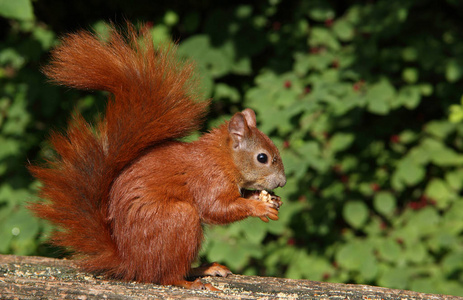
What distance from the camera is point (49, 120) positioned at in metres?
2.96

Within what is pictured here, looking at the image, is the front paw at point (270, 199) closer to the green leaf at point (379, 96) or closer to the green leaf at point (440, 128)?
the green leaf at point (379, 96)

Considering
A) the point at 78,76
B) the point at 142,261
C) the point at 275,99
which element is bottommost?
the point at 142,261

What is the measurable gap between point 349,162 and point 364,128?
0.26 meters

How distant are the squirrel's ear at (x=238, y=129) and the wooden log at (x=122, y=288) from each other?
502 millimetres

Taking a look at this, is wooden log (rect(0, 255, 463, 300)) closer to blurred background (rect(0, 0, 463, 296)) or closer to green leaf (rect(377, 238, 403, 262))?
blurred background (rect(0, 0, 463, 296))

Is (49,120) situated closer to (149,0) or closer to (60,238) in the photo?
(149,0)

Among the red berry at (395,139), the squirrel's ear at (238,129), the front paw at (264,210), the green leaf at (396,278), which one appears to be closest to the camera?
the front paw at (264,210)

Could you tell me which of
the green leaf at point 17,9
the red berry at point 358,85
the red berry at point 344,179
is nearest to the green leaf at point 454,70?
the red berry at point 358,85

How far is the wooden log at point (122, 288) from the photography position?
1.39 m

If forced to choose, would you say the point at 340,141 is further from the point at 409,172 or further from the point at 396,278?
the point at 396,278

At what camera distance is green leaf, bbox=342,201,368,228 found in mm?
2807

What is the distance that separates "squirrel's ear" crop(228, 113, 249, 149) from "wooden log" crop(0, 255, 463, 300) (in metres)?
0.50

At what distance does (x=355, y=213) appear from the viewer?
2832mm

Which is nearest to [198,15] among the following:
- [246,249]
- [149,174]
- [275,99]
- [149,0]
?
[149,0]
